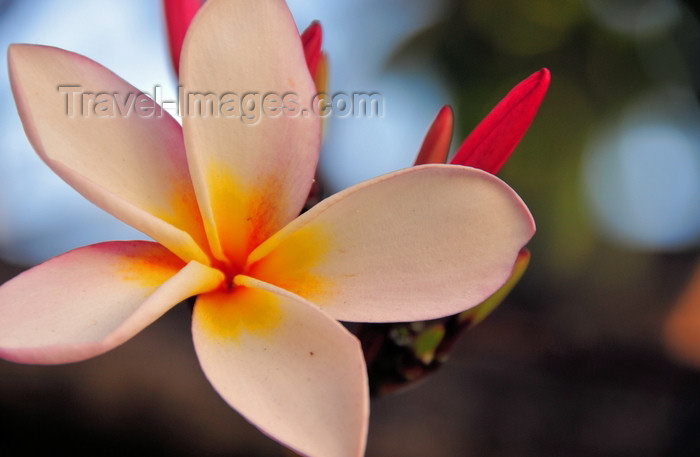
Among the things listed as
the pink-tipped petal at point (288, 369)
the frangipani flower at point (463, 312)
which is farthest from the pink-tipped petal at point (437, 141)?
the pink-tipped petal at point (288, 369)

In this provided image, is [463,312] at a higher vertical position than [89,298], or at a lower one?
lower

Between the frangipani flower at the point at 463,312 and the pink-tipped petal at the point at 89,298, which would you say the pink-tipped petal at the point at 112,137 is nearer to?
the pink-tipped petal at the point at 89,298

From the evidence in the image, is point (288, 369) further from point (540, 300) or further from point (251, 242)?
point (540, 300)

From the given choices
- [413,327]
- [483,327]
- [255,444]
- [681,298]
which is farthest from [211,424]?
[681,298]

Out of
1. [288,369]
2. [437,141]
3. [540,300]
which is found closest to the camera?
[288,369]

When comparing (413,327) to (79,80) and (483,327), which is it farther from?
(483,327)

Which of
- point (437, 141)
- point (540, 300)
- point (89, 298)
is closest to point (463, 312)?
point (437, 141)
